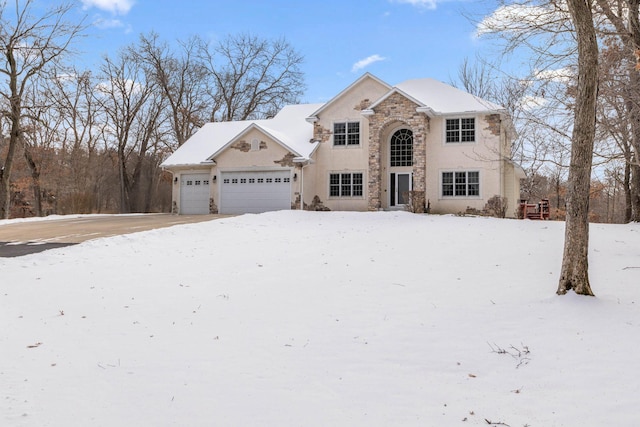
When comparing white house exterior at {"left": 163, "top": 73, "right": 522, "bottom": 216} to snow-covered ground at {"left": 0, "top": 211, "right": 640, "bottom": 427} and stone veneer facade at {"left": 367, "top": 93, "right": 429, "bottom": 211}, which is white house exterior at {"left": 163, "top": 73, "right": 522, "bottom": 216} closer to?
stone veneer facade at {"left": 367, "top": 93, "right": 429, "bottom": 211}

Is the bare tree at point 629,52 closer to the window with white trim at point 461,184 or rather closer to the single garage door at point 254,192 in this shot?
the window with white trim at point 461,184

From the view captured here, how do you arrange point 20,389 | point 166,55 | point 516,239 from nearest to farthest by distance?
point 20,389 < point 516,239 < point 166,55

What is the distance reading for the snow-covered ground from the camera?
12.5 feet

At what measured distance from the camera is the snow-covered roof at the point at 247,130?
68.9 ft

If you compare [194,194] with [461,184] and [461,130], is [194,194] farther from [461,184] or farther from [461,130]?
[461,130]

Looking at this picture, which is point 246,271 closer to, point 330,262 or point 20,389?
point 330,262

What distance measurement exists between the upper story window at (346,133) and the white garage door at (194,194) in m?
6.32

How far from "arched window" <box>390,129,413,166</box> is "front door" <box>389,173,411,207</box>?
57 centimetres

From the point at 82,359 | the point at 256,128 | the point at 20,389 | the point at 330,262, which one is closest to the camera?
the point at 20,389

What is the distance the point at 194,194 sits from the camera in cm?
2262

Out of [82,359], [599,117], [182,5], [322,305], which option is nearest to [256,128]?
[182,5]

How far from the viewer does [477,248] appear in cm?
1107

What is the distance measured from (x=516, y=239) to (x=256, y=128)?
12515mm

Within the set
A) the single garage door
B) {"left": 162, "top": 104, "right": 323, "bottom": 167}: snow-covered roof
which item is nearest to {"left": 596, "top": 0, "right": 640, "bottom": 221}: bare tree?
{"left": 162, "top": 104, "right": 323, "bottom": 167}: snow-covered roof
